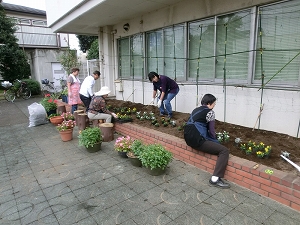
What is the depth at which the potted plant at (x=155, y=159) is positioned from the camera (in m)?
3.08

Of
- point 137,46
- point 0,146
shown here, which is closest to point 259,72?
point 137,46

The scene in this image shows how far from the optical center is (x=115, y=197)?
8.93 feet

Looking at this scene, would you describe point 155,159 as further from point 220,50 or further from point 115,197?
point 220,50

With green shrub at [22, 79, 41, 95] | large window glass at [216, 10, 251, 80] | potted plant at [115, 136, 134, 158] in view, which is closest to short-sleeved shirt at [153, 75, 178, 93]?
large window glass at [216, 10, 251, 80]

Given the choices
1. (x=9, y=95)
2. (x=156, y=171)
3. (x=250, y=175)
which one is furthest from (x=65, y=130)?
(x=9, y=95)

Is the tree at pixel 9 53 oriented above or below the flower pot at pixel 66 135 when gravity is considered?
above

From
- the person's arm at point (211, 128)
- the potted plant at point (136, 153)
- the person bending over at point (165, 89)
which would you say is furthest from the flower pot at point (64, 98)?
the person's arm at point (211, 128)

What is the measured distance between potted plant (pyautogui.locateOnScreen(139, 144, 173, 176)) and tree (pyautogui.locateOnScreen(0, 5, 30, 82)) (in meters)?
14.2

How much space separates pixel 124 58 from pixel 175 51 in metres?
2.82

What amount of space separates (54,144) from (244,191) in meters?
3.94

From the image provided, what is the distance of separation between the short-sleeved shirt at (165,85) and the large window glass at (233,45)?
3.40 ft

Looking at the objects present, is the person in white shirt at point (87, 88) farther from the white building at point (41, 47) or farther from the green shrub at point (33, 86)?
the white building at point (41, 47)

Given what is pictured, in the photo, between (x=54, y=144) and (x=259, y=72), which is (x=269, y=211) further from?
(x=54, y=144)

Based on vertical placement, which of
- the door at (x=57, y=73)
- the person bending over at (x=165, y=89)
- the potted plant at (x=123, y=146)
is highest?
the door at (x=57, y=73)
